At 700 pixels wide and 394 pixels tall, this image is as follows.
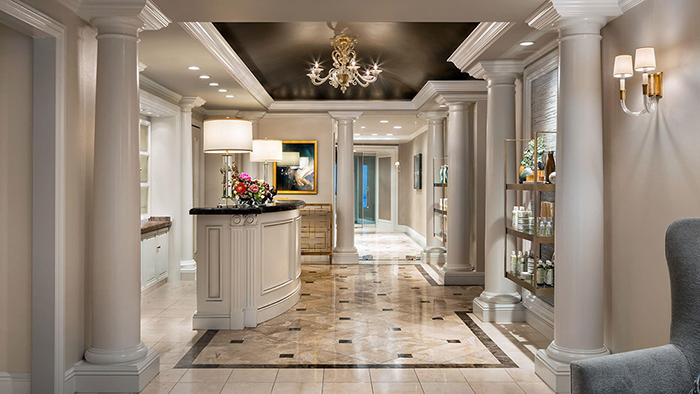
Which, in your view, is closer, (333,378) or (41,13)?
(41,13)

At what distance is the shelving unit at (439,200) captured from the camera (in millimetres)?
7299

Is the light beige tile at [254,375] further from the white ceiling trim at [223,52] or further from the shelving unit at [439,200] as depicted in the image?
the shelving unit at [439,200]

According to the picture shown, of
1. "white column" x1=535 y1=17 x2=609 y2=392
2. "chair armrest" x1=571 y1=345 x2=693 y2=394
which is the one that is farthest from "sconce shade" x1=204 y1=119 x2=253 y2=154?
"chair armrest" x1=571 y1=345 x2=693 y2=394

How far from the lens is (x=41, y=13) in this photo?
2762mm

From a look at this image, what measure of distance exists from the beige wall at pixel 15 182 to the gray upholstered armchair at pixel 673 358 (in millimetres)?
3084

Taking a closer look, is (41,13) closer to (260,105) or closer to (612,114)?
(612,114)

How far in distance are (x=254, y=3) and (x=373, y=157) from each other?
9.62 meters

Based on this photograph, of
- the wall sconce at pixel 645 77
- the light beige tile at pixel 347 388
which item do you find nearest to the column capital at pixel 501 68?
the wall sconce at pixel 645 77

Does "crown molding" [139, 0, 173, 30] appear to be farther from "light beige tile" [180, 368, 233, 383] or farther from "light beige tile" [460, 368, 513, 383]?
"light beige tile" [460, 368, 513, 383]

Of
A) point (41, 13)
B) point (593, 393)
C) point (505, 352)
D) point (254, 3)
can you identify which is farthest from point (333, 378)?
point (41, 13)

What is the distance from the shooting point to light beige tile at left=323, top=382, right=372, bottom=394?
315 cm

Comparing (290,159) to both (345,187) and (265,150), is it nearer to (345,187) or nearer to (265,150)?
(345,187)

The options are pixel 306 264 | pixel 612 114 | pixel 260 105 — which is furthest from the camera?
pixel 306 264

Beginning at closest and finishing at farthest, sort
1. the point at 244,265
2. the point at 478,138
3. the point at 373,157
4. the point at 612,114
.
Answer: the point at 612,114, the point at 244,265, the point at 478,138, the point at 373,157
